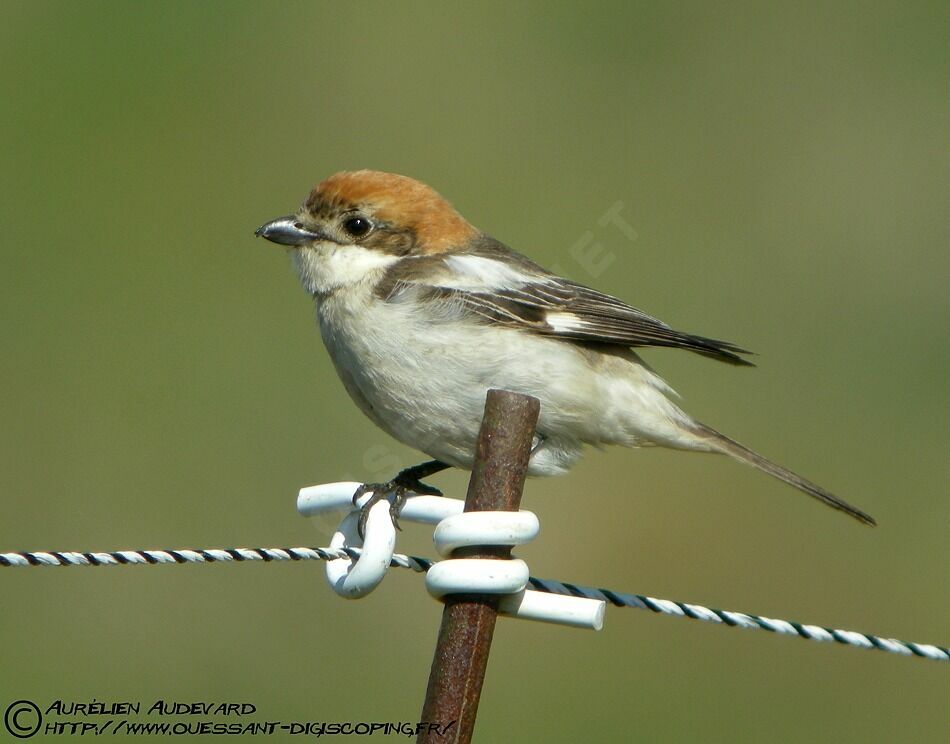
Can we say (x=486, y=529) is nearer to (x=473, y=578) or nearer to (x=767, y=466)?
(x=473, y=578)

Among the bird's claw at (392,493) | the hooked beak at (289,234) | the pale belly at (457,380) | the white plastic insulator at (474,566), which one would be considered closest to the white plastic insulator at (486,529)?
the white plastic insulator at (474,566)

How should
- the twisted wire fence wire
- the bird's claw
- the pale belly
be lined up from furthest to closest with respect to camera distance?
the pale belly, the bird's claw, the twisted wire fence wire

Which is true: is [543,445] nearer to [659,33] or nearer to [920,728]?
[920,728]

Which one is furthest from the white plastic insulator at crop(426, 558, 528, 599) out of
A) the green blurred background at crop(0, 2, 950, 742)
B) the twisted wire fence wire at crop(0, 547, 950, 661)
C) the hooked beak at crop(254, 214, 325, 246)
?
the green blurred background at crop(0, 2, 950, 742)

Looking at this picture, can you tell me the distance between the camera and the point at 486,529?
2613 millimetres

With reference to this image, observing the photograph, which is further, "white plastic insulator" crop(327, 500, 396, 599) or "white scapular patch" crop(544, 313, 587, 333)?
"white scapular patch" crop(544, 313, 587, 333)

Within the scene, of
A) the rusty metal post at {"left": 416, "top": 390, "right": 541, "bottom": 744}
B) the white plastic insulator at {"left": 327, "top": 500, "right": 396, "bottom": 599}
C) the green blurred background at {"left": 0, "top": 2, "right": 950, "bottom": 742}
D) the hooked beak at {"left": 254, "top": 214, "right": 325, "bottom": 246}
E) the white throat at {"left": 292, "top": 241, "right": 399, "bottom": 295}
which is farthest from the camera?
the green blurred background at {"left": 0, "top": 2, "right": 950, "bottom": 742}

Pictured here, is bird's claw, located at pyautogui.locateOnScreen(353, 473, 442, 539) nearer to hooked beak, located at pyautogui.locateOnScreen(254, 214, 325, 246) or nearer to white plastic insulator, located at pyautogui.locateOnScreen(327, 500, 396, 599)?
white plastic insulator, located at pyautogui.locateOnScreen(327, 500, 396, 599)

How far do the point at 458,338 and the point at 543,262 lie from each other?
3763 mm

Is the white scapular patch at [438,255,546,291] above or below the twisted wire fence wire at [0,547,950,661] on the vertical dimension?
above

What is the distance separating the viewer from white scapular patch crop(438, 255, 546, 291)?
4285mm

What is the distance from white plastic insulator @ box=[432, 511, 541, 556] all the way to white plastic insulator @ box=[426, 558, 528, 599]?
40 mm

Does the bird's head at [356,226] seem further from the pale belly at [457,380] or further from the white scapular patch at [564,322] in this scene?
the white scapular patch at [564,322]

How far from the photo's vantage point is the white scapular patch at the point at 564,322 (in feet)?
14.0
